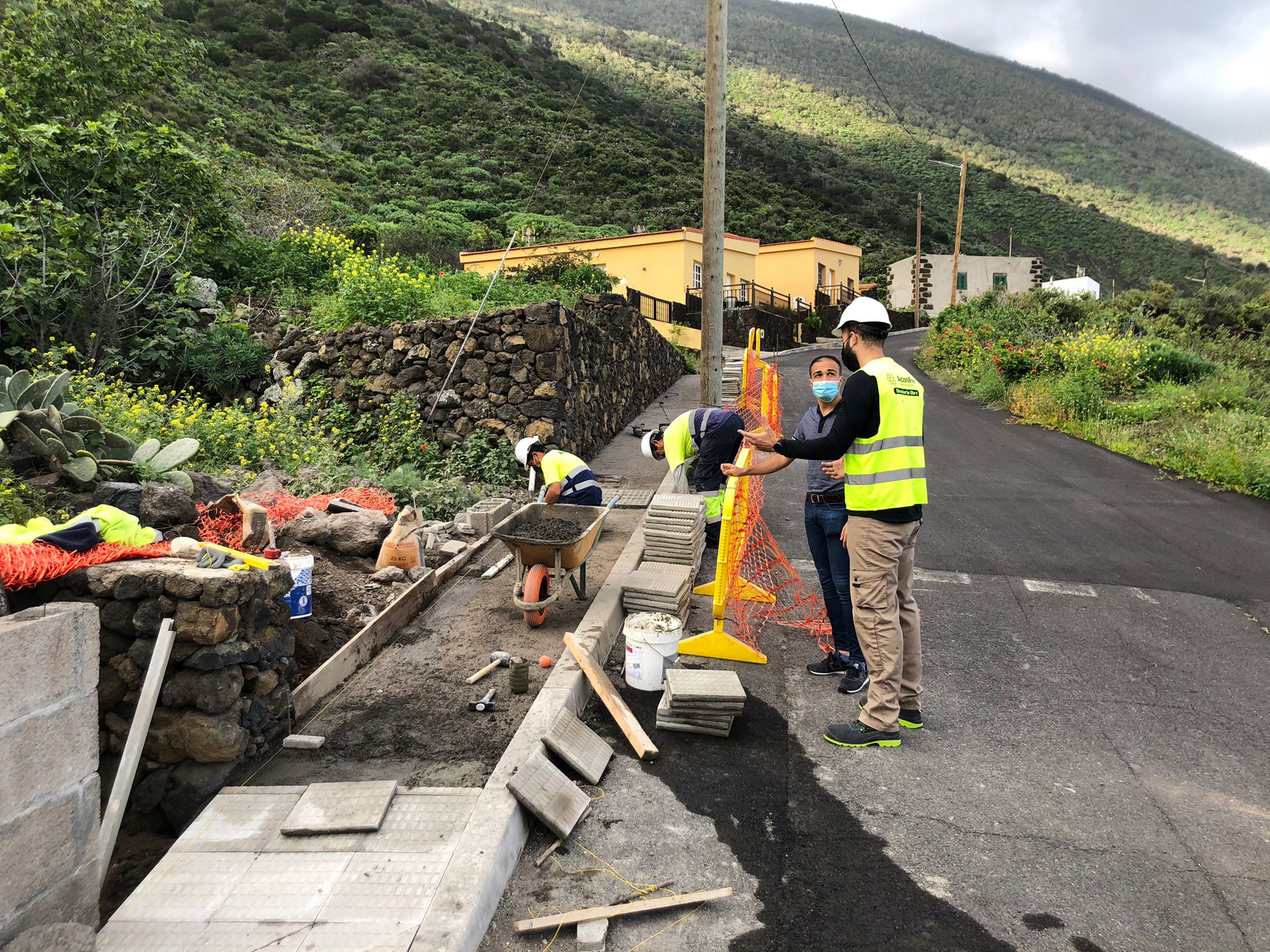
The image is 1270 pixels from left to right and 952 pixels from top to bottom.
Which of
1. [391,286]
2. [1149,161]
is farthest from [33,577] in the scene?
[1149,161]

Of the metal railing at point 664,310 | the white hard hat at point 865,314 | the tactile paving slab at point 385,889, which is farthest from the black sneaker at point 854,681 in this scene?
the metal railing at point 664,310

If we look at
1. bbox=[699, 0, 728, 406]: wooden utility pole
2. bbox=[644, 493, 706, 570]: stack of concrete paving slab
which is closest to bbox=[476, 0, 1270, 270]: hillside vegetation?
bbox=[699, 0, 728, 406]: wooden utility pole

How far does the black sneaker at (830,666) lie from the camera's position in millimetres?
4766

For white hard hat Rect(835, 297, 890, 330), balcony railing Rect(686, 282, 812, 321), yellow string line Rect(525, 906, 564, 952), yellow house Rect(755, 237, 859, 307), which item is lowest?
yellow string line Rect(525, 906, 564, 952)

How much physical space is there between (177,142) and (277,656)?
31.4 ft

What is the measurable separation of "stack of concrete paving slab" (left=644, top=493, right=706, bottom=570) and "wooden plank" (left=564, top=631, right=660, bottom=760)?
60.2 inches

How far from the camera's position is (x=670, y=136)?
51.8 metres

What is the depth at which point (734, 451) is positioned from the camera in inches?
264

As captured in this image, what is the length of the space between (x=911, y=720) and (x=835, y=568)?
998 millimetres

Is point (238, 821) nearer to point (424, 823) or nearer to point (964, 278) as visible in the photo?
point (424, 823)

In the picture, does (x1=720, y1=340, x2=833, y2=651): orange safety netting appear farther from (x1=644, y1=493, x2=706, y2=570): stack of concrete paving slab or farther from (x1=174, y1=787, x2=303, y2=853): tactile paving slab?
(x1=174, y1=787, x2=303, y2=853): tactile paving slab

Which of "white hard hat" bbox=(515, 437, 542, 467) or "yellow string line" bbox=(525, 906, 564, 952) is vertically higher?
"white hard hat" bbox=(515, 437, 542, 467)

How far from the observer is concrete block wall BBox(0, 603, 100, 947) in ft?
7.22

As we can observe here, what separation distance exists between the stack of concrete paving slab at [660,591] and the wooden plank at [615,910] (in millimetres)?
2448
